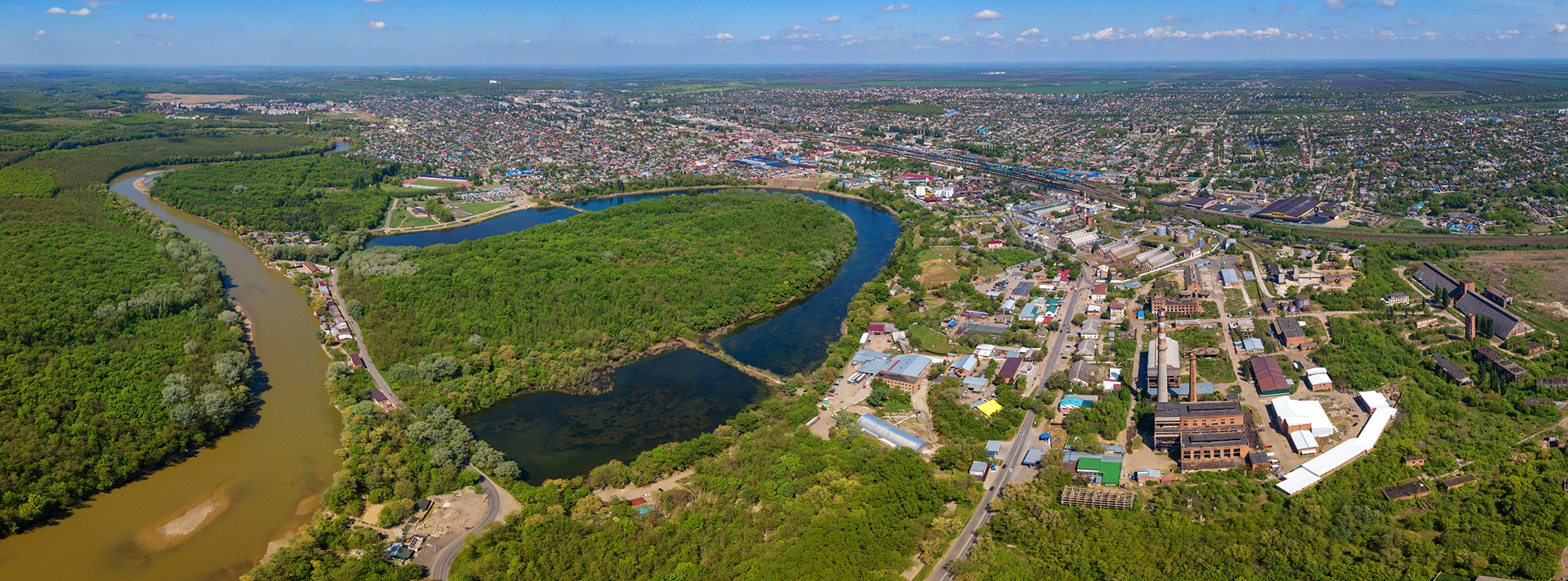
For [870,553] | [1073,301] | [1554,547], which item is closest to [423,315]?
[870,553]

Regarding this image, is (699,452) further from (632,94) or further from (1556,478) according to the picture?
(632,94)

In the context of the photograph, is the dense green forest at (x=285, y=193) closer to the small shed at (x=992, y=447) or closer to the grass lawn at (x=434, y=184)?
the grass lawn at (x=434, y=184)

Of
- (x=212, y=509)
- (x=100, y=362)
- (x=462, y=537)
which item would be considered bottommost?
(x=212, y=509)

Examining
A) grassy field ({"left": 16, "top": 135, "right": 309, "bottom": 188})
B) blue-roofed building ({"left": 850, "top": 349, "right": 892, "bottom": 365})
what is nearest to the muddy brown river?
blue-roofed building ({"left": 850, "top": 349, "right": 892, "bottom": 365})

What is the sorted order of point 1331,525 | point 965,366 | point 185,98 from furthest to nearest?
1. point 185,98
2. point 965,366
3. point 1331,525

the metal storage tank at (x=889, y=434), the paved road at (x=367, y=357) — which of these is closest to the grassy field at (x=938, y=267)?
the metal storage tank at (x=889, y=434)

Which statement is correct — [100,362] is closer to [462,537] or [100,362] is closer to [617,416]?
[462,537]

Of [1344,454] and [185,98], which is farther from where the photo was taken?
[185,98]

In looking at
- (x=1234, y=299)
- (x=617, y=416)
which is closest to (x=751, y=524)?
(x=617, y=416)
